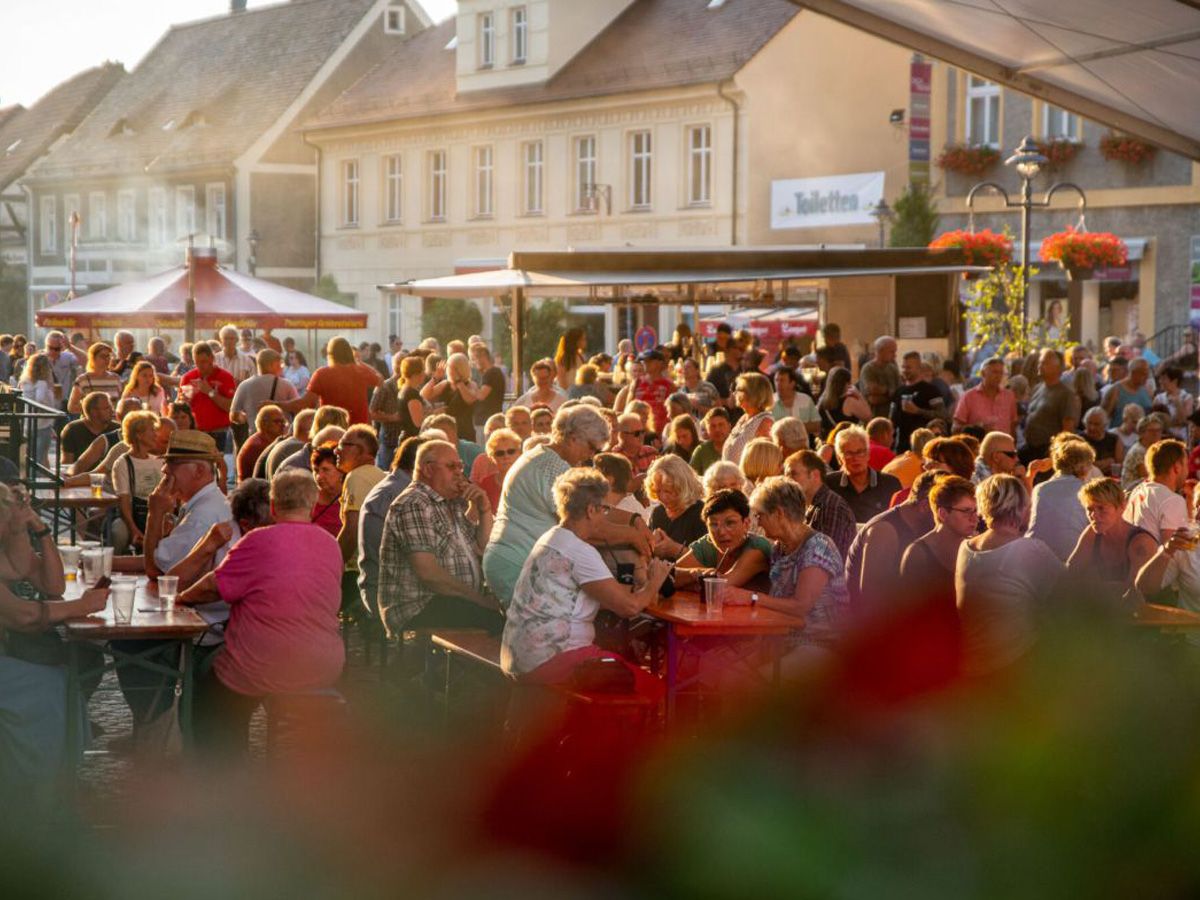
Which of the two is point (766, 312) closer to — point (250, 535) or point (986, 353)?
point (986, 353)

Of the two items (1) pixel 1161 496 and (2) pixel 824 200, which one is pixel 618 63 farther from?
(1) pixel 1161 496

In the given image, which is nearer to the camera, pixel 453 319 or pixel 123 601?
pixel 123 601

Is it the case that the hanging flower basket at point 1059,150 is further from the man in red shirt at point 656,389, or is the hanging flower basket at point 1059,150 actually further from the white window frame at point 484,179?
the man in red shirt at point 656,389

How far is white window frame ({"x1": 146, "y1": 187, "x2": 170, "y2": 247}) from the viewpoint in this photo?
5884 cm

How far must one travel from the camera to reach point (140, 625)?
8250 millimetres

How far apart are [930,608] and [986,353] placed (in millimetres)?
19116

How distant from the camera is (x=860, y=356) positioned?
75.9ft

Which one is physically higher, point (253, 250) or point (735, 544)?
point (253, 250)

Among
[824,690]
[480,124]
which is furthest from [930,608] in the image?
[480,124]

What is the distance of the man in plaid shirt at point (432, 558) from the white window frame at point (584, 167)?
A: 113ft

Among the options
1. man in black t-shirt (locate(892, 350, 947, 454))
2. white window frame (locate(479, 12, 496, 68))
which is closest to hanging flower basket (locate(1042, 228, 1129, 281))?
man in black t-shirt (locate(892, 350, 947, 454))

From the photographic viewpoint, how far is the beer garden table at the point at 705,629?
881 cm

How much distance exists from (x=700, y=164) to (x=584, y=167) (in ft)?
12.1

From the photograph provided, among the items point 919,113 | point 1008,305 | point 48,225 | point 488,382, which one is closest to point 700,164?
point 919,113
